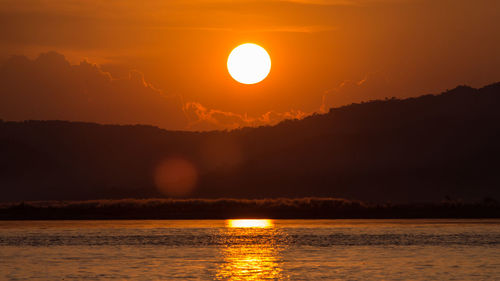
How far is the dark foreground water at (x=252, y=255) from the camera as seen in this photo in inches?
2271

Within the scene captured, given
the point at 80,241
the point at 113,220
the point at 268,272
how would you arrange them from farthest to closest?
the point at 113,220 < the point at 80,241 < the point at 268,272

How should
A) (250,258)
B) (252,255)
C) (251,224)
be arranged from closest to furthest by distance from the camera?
(250,258)
(252,255)
(251,224)

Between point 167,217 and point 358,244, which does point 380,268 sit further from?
point 167,217

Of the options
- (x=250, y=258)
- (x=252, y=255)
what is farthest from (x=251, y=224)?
(x=250, y=258)

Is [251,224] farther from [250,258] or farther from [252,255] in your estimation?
[250,258]

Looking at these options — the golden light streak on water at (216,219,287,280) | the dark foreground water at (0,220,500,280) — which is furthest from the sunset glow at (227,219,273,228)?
the dark foreground water at (0,220,500,280)

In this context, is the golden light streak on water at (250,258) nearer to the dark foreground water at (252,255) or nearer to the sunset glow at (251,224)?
the dark foreground water at (252,255)

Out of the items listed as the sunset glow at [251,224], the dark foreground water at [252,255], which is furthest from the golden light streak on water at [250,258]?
the sunset glow at [251,224]

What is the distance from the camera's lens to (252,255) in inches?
2960

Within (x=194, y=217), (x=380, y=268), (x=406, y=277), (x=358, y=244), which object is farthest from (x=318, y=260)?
(x=194, y=217)

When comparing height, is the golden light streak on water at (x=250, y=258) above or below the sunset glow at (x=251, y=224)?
below

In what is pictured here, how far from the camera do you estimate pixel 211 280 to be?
53750 millimetres

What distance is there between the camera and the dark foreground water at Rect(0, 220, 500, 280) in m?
57.7

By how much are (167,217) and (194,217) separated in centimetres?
494
